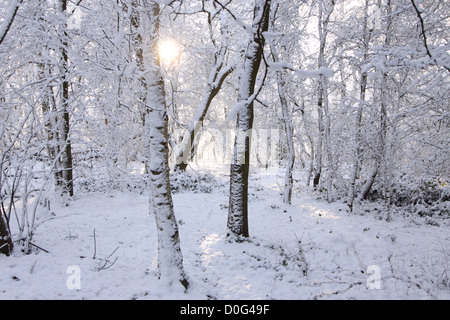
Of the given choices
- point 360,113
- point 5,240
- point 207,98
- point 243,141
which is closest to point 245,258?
point 243,141

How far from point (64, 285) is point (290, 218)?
7153 mm

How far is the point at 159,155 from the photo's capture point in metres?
4.26

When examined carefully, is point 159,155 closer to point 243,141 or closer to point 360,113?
point 243,141

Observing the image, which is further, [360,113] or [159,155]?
[360,113]

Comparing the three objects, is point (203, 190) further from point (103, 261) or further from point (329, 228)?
point (103, 261)

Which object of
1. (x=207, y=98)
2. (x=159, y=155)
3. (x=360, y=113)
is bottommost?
(x=159, y=155)

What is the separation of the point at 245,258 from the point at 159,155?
3.39 m

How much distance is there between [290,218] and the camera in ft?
30.7

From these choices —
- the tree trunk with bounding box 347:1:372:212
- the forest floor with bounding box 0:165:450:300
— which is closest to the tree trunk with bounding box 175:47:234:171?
the forest floor with bounding box 0:165:450:300

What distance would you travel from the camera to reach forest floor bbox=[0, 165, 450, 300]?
447 centimetres

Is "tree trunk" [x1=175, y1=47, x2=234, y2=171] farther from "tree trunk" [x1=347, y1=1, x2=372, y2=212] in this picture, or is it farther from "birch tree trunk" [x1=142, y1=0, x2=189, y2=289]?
"birch tree trunk" [x1=142, y1=0, x2=189, y2=289]

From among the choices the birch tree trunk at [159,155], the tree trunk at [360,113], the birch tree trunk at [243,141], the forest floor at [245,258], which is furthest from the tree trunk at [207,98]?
the birch tree trunk at [159,155]

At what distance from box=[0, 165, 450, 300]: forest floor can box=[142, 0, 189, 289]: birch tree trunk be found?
0.41m
